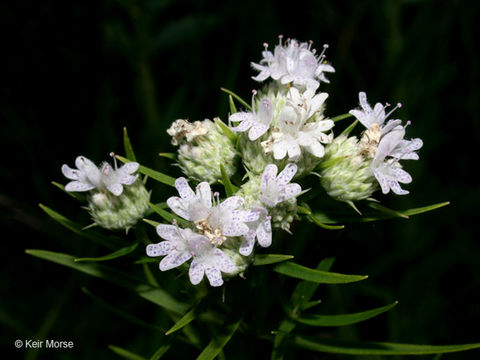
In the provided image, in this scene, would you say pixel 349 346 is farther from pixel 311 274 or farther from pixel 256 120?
pixel 256 120

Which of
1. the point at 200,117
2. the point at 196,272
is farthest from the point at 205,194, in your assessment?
the point at 200,117

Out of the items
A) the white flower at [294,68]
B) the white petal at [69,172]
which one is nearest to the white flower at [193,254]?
the white petal at [69,172]

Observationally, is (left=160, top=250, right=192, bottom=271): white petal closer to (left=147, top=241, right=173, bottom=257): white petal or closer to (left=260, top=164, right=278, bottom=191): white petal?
(left=147, top=241, right=173, bottom=257): white petal

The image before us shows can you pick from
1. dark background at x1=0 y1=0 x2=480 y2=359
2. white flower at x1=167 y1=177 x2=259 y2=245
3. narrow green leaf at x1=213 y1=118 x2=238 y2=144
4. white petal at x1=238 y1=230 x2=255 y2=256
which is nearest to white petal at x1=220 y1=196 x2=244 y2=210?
white flower at x1=167 y1=177 x2=259 y2=245

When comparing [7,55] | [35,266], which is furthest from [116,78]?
[35,266]

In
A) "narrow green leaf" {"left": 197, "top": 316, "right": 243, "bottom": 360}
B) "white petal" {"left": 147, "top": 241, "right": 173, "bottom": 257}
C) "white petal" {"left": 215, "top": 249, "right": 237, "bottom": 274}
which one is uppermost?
"white petal" {"left": 147, "top": 241, "right": 173, "bottom": 257}

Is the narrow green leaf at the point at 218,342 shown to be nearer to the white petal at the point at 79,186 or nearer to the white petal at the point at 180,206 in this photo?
the white petal at the point at 180,206
